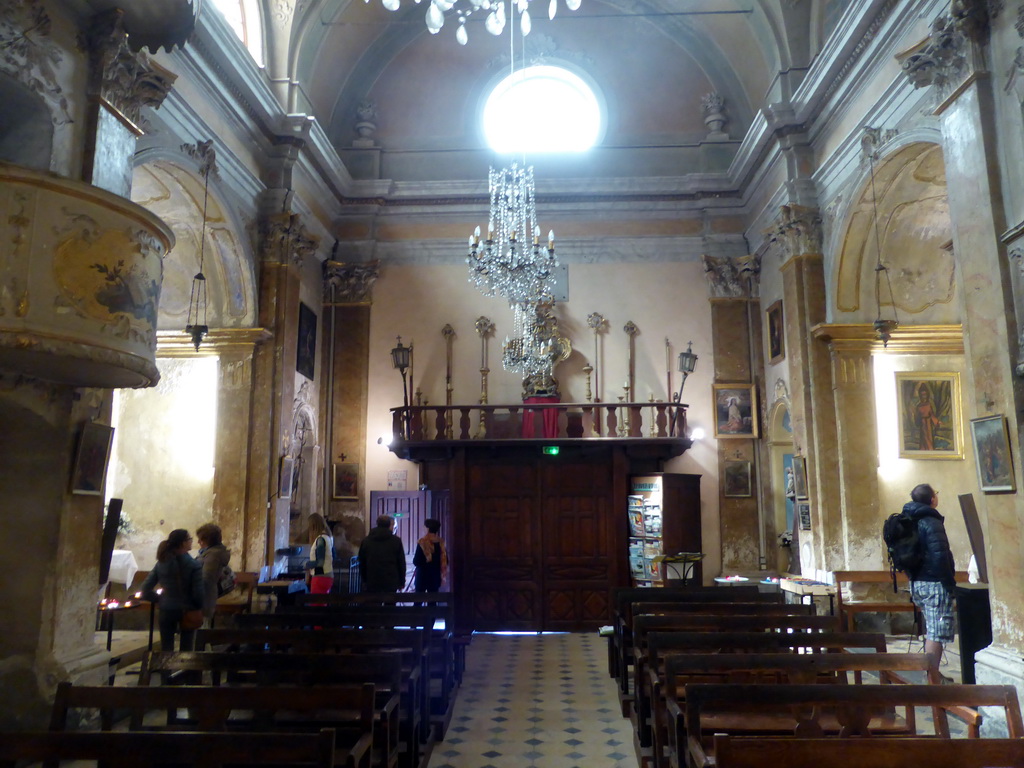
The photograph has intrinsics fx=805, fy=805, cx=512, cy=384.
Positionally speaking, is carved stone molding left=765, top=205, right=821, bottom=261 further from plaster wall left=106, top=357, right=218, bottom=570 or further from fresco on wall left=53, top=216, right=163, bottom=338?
fresco on wall left=53, top=216, right=163, bottom=338

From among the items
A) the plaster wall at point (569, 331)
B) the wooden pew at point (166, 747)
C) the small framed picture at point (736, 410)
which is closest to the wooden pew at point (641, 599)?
the wooden pew at point (166, 747)

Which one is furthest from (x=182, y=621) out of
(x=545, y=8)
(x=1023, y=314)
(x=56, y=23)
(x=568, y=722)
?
(x=545, y=8)

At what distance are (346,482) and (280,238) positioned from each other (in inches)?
184

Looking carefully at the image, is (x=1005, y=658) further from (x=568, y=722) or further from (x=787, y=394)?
(x=787, y=394)

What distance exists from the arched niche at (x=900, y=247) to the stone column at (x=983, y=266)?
8.05ft

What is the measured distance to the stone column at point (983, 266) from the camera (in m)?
6.69

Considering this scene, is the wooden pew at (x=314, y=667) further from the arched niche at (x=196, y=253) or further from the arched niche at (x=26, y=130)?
the arched niche at (x=196, y=253)

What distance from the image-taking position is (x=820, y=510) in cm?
1128

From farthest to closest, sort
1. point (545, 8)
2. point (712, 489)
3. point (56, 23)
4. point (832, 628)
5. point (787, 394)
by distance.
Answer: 1. point (545, 8)
2. point (712, 489)
3. point (787, 394)
4. point (56, 23)
5. point (832, 628)

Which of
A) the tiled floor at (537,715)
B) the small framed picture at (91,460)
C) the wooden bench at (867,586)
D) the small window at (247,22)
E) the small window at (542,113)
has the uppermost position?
the small window at (542,113)

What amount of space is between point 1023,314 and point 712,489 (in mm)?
8382

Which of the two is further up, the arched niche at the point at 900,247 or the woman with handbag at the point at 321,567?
the arched niche at the point at 900,247

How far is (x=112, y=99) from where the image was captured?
24.3ft

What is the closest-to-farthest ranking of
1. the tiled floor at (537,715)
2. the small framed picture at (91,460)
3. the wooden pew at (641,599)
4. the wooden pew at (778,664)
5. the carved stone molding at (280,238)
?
1. the wooden pew at (778,664)
2. the tiled floor at (537,715)
3. the small framed picture at (91,460)
4. the wooden pew at (641,599)
5. the carved stone molding at (280,238)
